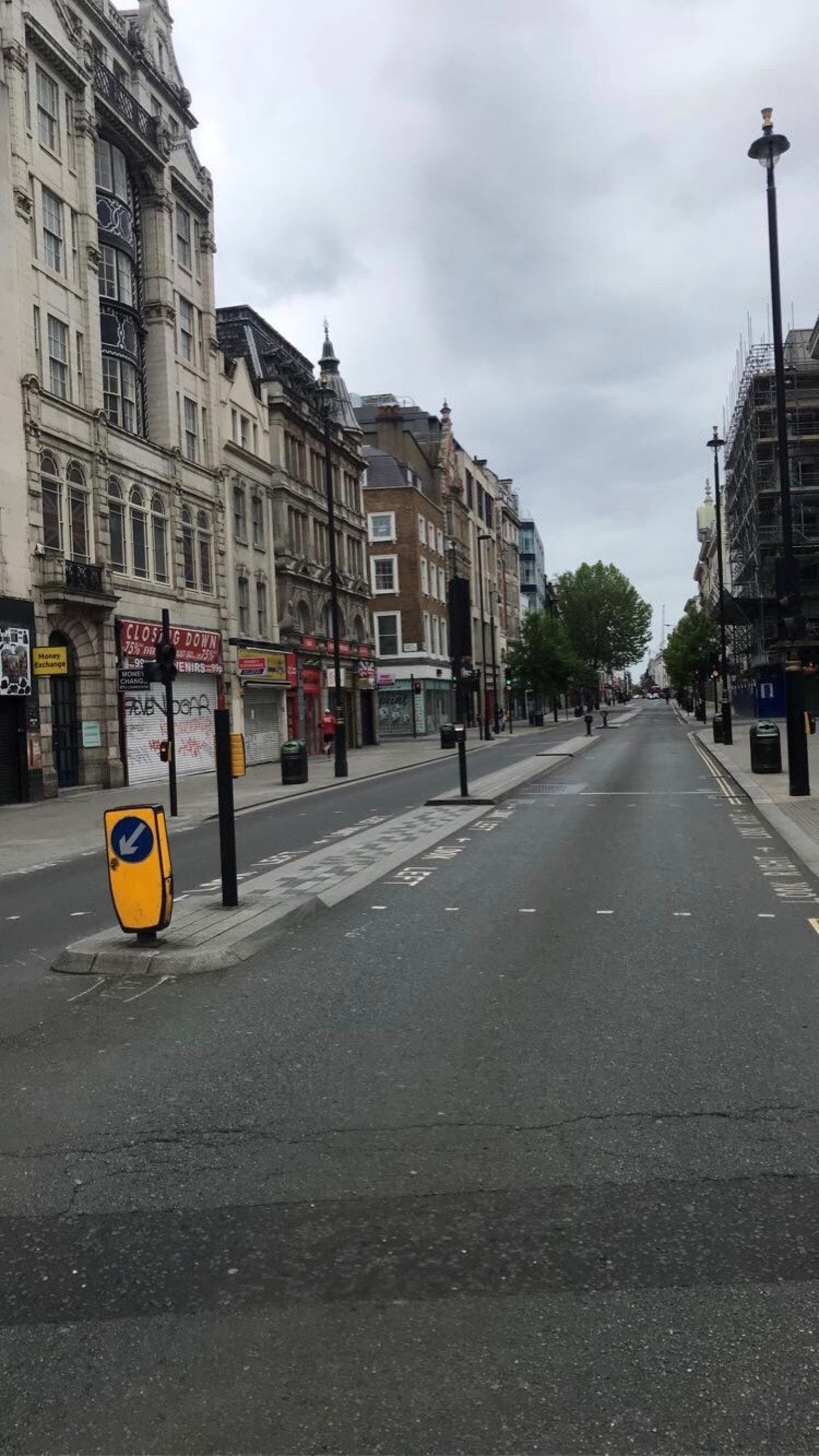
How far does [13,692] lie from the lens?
24031 mm

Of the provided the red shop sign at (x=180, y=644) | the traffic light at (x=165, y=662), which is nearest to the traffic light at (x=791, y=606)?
the traffic light at (x=165, y=662)

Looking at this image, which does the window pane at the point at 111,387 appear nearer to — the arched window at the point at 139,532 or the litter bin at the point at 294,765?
the arched window at the point at 139,532

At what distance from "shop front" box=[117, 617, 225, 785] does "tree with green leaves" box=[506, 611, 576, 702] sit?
43.9 meters

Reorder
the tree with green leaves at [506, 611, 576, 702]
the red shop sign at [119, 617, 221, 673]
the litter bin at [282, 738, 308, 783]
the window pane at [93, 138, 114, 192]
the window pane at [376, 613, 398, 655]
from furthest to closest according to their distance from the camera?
the tree with green leaves at [506, 611, 576, 702], the window pane at [376, 613, 398, 655], the window pane at [93, 138, 114, 192], the red shop sign at [119, 617, 221, 673], the litter bin at [282, 738, 308, 783]

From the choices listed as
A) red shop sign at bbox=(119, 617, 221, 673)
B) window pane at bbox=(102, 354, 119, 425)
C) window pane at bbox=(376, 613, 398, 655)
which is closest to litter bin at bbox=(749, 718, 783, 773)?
red shop sign at bbox=(119, 617, 221, 673)

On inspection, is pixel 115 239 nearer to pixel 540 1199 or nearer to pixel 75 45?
pixel 75 45

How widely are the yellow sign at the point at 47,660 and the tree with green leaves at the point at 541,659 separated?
53.7 metres

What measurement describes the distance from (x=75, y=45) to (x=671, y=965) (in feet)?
99.2

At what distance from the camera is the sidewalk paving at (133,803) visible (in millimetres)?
15945

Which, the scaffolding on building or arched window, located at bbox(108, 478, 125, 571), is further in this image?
the scaffolding on building

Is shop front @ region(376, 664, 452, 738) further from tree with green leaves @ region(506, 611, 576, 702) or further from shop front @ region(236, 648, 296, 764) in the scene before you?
shop front @ region(236, 648, 296, 764)

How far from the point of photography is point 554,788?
21922mm

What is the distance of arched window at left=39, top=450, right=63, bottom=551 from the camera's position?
25.9m

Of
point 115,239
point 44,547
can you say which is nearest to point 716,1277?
point 44,547
